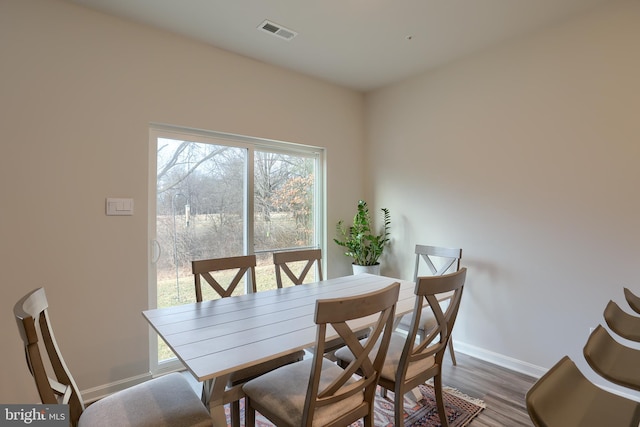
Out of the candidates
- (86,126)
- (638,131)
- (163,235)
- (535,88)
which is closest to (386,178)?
(535,88)

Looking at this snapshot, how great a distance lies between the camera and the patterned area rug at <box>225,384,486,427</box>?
2.04 m

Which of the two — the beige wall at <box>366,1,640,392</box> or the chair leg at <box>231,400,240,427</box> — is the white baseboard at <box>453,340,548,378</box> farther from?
the chair leg at <box>231,400,240,427</box>

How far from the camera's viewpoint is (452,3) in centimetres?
230

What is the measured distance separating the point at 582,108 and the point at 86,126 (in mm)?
3788

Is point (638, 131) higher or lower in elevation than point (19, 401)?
higher

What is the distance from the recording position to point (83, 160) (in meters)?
2.29

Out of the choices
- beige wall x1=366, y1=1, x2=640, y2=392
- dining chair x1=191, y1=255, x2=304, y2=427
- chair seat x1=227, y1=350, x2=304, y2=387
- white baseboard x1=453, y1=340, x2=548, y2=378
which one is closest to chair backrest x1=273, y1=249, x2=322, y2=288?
dining chair x1=191, y1=255, x2=304, y2=427

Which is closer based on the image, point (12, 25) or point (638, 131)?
point (12, 25)

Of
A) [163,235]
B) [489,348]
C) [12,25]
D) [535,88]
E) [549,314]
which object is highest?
[12,25]

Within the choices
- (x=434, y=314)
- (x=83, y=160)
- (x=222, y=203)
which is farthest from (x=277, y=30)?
(x=434, y=314)

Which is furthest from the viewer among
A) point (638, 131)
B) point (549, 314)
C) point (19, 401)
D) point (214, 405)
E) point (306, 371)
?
point (549, 314)

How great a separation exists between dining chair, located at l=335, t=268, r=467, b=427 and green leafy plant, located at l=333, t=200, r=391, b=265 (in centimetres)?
178

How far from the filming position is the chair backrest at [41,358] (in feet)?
3.61

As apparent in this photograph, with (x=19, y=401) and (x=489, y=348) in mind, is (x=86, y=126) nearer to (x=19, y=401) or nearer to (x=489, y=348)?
(x=19, y=401)
